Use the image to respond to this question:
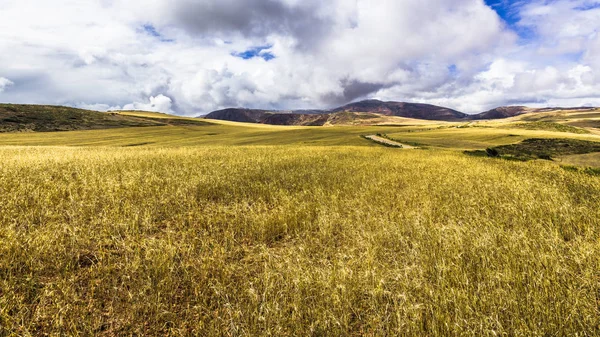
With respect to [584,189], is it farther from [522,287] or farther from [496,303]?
[496,303]

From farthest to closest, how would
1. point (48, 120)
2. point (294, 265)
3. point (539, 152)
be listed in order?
point (48, 120)
point (539, 152)
point (294, 265)

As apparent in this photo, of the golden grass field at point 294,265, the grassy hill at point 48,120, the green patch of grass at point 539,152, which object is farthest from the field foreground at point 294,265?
the grassy hill at point 48,120

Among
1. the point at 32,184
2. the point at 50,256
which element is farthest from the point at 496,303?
the point at 32,184

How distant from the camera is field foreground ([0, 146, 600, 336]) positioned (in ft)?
11.4

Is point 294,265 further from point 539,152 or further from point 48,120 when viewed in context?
point 48,120

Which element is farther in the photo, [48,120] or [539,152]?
[48,120]

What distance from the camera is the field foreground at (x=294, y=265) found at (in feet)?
11.4

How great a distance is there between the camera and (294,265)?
4.75m

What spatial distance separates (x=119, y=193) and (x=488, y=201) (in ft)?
39.4

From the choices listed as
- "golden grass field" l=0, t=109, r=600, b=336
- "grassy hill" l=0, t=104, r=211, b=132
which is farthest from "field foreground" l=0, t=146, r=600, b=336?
"grassy hill" l=0, t=104, r=211, b=132

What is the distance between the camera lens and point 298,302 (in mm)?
3760

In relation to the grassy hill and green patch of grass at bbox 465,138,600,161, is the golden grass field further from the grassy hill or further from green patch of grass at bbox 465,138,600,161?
the grassy hill

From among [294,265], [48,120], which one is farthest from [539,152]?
[48,120]

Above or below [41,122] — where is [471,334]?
below
